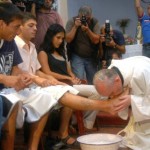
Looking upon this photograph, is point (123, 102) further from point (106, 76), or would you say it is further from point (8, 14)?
point (8, 14)

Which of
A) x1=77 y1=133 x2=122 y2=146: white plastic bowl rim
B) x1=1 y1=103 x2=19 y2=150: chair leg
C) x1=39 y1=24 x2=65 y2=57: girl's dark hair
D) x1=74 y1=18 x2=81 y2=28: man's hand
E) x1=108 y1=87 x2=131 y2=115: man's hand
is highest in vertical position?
x1=74 y1=18 x2=81 y2=28: man's hand

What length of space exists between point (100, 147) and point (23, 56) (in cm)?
113

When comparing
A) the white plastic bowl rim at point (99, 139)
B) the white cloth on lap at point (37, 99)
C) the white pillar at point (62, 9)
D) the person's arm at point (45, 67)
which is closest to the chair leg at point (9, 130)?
the white cloth on lap at point (37, 99)

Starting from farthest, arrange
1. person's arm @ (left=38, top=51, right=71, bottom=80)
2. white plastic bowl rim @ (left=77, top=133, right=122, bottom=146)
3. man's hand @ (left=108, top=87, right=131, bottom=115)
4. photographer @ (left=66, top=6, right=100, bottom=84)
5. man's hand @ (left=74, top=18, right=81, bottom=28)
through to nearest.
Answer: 1. photographer @ (left=66, top=6, right=100, bottom=84)
2. man's hand @ (left=74, top=18, right=81, bottom=28)
3. person's arm @ (left=38, top=51, right=71, bottom=80)
4. white plastic bowl rim @ (left=77, top=133, right=122, bottom=146)
5. man's hand @ (left=108, top=87, right=131, bottom=115)

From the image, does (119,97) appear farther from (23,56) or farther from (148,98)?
(23,56)

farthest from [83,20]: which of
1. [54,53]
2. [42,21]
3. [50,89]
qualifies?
[50,89]

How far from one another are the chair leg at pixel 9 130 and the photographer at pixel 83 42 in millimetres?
1667

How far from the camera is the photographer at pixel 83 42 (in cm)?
391

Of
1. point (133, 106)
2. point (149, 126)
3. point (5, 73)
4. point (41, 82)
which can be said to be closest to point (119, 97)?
point (133, 106)

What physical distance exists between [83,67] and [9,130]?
5.82ft

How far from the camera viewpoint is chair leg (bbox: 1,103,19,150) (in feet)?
7.68

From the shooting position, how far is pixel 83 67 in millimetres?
4004

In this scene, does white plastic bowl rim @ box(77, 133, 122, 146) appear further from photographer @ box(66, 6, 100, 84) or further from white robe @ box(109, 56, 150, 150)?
photographer @ box(66, 6, 100, 84)

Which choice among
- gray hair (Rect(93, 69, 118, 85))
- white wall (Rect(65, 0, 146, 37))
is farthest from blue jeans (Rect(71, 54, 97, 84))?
white wall (Rect(65, 0, 146, 37))
